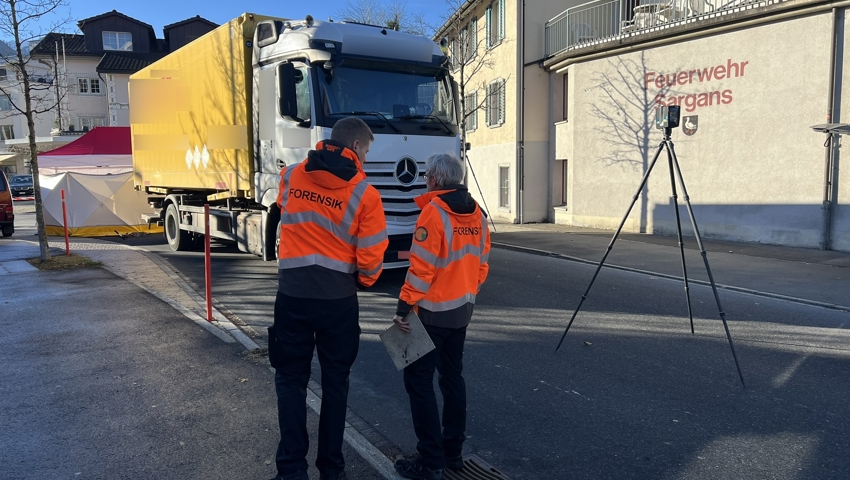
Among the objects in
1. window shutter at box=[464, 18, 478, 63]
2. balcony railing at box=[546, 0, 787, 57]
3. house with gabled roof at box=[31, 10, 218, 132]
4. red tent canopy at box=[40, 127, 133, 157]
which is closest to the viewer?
balcony railing at box=[546, 0, 787, 57]

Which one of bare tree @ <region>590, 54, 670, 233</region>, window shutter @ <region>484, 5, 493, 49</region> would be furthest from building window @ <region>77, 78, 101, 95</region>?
bare tree @ <region>590, 54, 670, 233</region>

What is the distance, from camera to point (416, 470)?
11.6 feet

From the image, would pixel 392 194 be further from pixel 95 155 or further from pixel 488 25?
pixel 488 25

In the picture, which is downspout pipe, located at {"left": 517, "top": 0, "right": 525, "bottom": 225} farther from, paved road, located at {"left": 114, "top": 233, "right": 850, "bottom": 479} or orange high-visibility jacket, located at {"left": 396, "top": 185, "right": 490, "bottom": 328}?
orange high-visibility jacket, located at {"left": 396, "top": 185, "right": 490, "bottom": 328}

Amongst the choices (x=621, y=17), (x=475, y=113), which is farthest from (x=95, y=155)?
(x=621, y=17)

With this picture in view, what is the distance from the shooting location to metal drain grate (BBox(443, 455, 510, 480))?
11.7 ft

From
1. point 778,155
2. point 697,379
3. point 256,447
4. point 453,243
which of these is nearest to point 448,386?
point 453,243

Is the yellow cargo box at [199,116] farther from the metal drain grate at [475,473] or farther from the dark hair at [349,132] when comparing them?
the metal drain grate at [475,473]

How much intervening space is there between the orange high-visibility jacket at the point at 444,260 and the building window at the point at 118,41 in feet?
176

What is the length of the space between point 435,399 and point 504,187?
62.2 ft

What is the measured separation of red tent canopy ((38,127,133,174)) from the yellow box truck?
7183mm

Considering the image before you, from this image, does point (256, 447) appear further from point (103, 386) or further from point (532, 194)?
point (532, 194)

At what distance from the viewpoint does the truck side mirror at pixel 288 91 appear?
812 cm

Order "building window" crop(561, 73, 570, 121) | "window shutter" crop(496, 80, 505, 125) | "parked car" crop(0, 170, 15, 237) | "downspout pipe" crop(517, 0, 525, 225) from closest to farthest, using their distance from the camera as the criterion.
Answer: "parked car" crop(0, 170, 15, 237), "building window" crop(561, 73, 570, 121), "downspout pipe" crop(517, 0, 525, 225), "window shutter" crop(496, 80, 505, 125)
